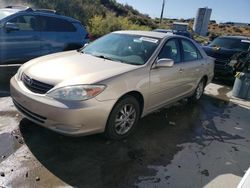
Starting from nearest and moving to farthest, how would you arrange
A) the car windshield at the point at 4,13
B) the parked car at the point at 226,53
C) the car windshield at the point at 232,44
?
the car windshield at the point at 4,13, the parked car at the point at 226,53, the car windshield at the point at 232,44

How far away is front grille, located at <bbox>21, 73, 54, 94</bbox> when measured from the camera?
11.3 feet

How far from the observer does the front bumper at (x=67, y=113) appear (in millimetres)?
3268

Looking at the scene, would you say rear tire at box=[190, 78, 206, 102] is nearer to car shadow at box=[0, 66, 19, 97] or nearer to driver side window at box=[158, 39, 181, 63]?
driver side window at box=[158, 39, 181, 63]

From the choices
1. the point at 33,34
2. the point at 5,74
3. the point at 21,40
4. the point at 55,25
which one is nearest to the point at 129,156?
the point at 5,74

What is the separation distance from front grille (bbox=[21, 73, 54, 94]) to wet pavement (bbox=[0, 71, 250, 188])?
76cm

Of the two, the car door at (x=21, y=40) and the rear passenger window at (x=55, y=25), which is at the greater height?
the rear passenger window at (x=55, y=25)

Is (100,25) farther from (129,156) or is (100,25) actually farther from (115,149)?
(129,156)

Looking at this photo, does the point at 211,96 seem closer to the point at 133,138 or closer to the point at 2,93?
the point at 133,138

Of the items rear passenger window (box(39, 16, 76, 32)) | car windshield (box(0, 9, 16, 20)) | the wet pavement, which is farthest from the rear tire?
car windshield (box(0, 9, 16, 20))

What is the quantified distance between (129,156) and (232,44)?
25.9 feet

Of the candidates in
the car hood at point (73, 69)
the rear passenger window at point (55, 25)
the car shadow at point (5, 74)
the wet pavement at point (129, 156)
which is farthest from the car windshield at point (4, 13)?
the car hood at point (73, 69)

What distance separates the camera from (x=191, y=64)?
5.50 metres

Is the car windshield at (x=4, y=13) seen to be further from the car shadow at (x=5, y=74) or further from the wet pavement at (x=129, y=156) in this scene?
the wet pavement at (x=129, y=156)

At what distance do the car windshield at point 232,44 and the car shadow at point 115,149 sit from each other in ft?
18.0
